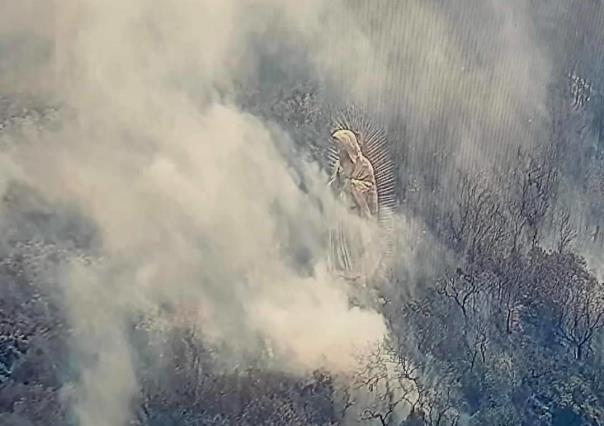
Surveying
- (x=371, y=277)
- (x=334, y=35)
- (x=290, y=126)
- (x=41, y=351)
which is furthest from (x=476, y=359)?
(x=41, y=351)

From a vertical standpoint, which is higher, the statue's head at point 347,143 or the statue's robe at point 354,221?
the statue's head at point 347,143

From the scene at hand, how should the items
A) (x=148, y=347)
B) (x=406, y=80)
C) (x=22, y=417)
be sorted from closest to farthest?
(x=22, y=417) → (x=148, y=347) → (x=406, y=80)

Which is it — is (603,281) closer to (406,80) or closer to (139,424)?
(406,80)

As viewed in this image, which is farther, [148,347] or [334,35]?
[334,35]

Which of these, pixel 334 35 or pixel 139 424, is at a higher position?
pixel 334 35

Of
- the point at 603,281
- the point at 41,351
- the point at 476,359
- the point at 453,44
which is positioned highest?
the point at 453,44

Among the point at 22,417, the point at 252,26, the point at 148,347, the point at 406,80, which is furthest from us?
the point at 406,80

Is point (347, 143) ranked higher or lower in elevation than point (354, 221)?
higher

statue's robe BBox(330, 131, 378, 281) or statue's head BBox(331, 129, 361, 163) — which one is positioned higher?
statue's head BBox(331, 129, 361, 163)
